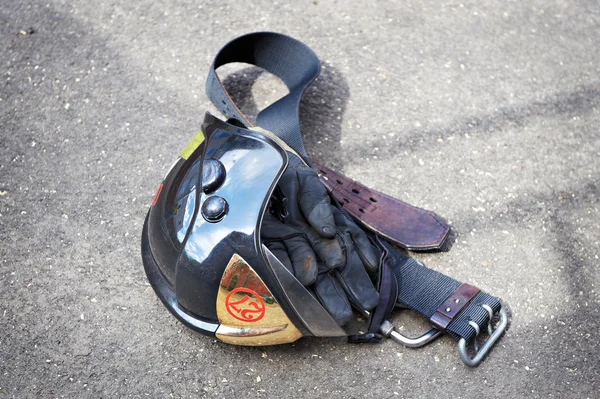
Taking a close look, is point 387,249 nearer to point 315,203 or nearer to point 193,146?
point 315,203

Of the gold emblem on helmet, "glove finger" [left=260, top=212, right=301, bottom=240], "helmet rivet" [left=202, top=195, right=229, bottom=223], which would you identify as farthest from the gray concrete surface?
"helmet rivet" [left=202, top=195, right=229, bottom=223]

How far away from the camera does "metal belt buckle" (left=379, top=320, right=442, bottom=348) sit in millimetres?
2389

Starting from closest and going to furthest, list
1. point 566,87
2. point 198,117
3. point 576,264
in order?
point 576,264 → point 198,117 → point 566,87

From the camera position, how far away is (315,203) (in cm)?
244

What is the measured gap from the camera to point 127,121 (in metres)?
3.05

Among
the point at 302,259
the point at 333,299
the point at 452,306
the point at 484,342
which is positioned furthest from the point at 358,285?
the point at 484,342

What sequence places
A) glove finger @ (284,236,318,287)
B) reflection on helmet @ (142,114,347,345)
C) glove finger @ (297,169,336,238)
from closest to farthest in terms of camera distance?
Result: reflection on helmet @ (142,114,347,345)
glove finger @ (284,236,318,287)
glove finger @ (297,169,336,238)

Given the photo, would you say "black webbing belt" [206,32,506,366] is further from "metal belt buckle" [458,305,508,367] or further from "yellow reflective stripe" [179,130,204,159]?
"yellow reflective stripe" [179,130,204,159]

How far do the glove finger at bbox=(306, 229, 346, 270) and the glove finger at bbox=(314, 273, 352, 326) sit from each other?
2.1 inches

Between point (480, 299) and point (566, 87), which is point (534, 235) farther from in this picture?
point (566, 87)

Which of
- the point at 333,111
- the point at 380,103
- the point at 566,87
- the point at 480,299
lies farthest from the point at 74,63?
the point at 566,87

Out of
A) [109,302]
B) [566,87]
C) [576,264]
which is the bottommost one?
[109,302]

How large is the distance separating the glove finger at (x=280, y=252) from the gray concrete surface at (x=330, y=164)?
344mm

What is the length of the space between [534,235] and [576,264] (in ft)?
0.64
